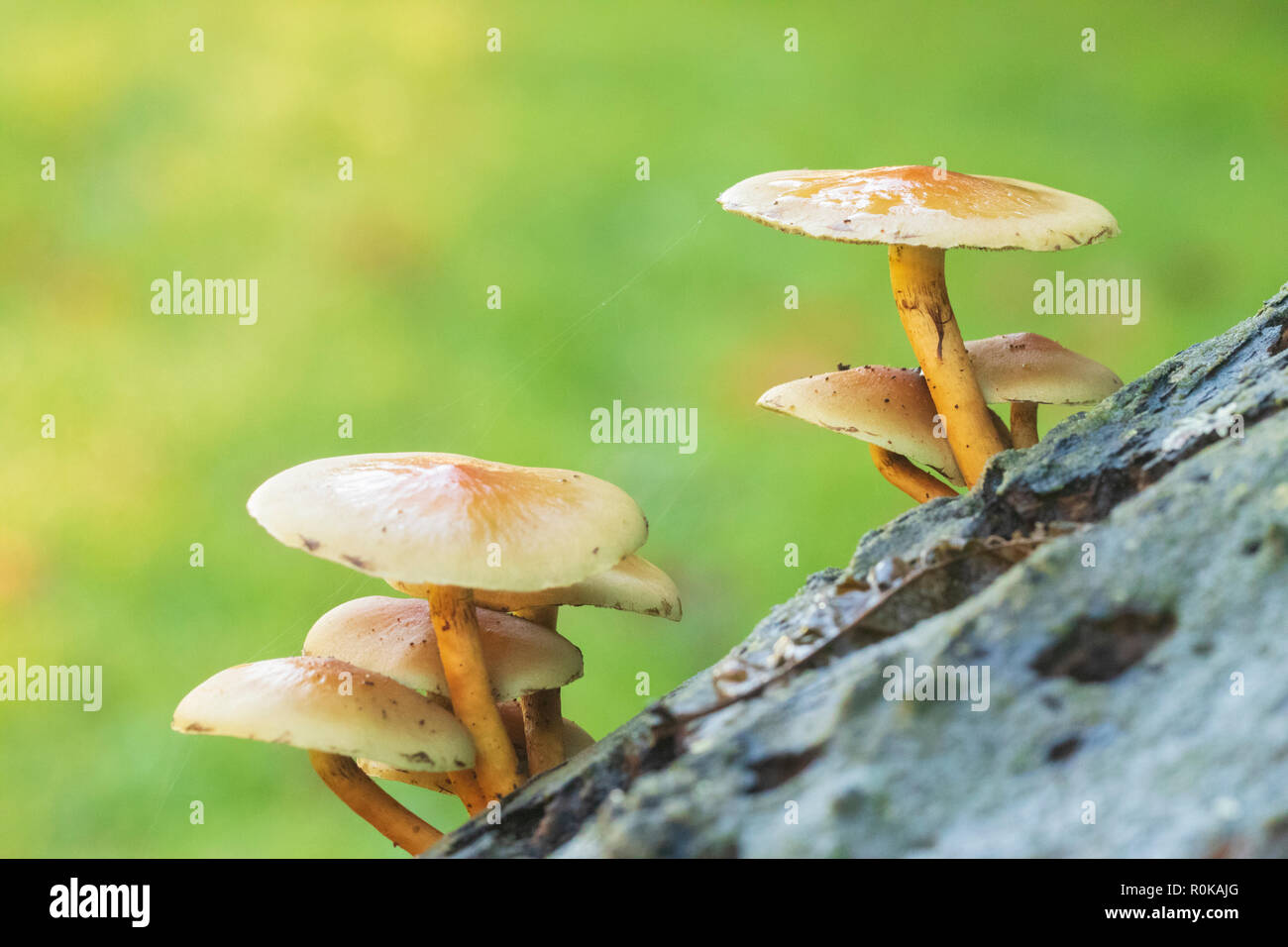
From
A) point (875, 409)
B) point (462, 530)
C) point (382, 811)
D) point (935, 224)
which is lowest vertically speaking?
point (382, 811)

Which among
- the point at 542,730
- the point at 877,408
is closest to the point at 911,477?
the point at 877,408

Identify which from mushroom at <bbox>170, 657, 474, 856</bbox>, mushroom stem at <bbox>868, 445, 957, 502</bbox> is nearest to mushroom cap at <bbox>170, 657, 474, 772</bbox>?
mushroom at <bbox>170, 657, 474, 856</bbox>

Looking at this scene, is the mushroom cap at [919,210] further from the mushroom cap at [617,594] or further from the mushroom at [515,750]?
the mushroom at [515,750]

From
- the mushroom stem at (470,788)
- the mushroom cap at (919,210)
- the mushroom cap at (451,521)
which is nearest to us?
the mushroom cap at (451,521)

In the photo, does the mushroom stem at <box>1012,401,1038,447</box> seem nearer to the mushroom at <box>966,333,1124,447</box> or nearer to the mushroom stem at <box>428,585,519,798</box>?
the mushroom at <box>966,333,1124,447</box>

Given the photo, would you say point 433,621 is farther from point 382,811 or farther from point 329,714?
point 382,811

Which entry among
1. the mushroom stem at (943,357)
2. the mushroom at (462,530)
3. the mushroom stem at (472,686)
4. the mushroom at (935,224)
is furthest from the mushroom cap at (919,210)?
the mushroom stem at (472,686)
